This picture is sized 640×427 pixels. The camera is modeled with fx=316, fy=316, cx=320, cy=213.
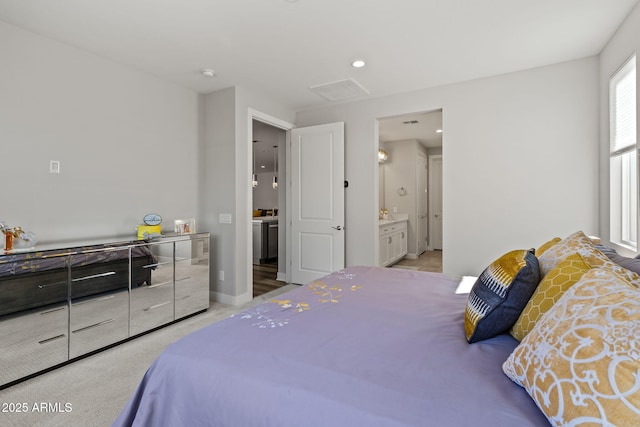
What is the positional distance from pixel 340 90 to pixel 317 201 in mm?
1477

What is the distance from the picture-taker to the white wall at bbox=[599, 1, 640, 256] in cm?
229

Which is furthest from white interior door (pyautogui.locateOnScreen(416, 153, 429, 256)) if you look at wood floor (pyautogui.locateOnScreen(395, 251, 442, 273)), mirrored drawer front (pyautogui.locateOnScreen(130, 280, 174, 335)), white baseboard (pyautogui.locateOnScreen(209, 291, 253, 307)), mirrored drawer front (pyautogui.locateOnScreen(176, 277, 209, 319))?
mirrored drawer front (pyautogui.locateOnScreen(130, 280, 174, 335))

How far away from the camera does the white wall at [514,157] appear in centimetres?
311

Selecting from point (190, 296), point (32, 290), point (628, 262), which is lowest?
point (190, 296)

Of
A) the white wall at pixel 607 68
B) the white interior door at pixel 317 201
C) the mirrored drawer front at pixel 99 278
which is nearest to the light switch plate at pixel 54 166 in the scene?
the mirrored drawer front at pixel 99 278

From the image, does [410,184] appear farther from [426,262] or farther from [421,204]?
[426,262]

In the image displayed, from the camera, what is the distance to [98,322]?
2.58 metres

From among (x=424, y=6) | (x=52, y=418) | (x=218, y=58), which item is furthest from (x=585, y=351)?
(x=218, y=58)

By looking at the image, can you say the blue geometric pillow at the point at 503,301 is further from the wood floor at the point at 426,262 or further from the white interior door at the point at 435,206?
the white interior door at the point at 435,206

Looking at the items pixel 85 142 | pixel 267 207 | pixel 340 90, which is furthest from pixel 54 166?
pixel 267 207

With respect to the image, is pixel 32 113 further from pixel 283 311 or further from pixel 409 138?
pixel 409 138

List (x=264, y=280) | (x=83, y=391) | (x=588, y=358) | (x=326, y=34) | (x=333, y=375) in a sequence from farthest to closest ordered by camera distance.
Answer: (x=264, y=280)
(x=326, y=34)
(x=83, y=391)
(x=333, y=375)
(x=588, y=358)

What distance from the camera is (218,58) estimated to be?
3.05 metres

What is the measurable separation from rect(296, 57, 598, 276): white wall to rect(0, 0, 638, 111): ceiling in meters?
0.22
